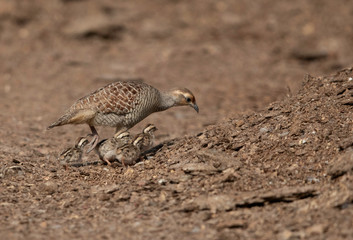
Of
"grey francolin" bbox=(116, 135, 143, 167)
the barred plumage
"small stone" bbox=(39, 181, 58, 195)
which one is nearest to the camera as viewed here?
"small stone" bbox=(39, 181, 58, 195)

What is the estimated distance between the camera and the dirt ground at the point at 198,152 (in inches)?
250

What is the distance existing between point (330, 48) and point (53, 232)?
14.5 metres

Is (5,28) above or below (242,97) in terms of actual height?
above

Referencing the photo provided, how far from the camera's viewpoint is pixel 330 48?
1894 cm

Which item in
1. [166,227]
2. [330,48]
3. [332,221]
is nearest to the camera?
[332,221]

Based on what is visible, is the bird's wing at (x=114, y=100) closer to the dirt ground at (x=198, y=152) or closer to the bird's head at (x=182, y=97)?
the dirt ground at (x=198, y=152)

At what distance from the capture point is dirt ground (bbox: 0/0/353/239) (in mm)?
6352

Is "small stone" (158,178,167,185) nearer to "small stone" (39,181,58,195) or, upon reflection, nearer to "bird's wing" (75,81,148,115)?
"small stone" (39,181,58,195)

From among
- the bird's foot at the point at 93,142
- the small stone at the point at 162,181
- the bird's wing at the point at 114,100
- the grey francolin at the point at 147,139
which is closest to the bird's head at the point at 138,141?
the grey francolin at the point at 147,139

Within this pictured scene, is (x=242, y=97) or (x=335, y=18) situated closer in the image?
(x=242, y=97)

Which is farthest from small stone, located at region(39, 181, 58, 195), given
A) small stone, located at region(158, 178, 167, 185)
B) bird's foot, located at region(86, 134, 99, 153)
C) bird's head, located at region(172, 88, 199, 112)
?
bird's head, located at region(172, 88, 199, 112)

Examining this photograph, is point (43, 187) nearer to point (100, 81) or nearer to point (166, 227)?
point (166, 227)

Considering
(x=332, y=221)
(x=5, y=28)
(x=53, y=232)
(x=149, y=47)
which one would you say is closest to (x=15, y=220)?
(x=53, y=232)

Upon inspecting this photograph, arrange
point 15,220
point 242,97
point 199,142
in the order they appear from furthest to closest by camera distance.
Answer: point 242,97 < point 199,142 < point 15,220
